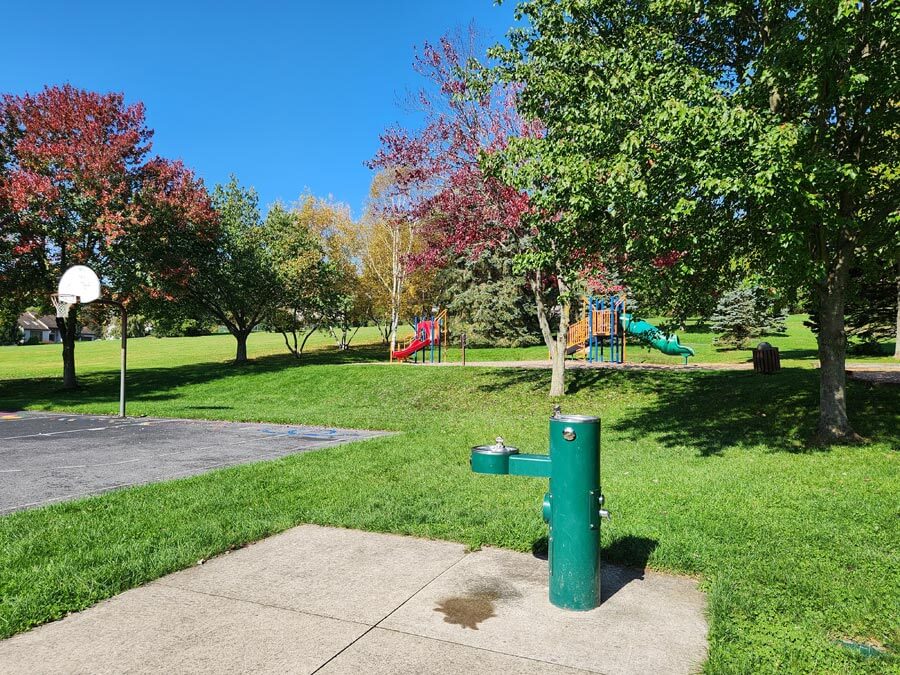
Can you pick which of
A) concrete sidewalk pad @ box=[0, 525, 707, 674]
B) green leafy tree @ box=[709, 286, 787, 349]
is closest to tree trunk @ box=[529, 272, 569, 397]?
concrete sidewalk pad @ box=[0, 525, 707, 674]

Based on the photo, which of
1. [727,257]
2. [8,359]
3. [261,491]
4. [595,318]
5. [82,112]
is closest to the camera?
[261,491]

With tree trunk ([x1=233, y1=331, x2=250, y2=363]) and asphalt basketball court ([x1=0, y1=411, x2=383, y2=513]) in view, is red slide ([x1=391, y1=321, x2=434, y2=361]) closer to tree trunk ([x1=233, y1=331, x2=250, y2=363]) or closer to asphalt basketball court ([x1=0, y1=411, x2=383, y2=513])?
tree trunk ([x1=233, y1=331, x2=250, y2=363])

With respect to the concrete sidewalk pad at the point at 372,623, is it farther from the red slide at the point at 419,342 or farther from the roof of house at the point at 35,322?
the roof of house at the point at 35,322

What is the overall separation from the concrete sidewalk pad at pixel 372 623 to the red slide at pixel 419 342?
22671 mm

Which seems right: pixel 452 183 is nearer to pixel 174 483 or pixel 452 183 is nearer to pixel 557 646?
pixel 174 483

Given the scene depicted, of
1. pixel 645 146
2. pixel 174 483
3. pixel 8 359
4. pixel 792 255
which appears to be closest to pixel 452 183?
pixel 645 146

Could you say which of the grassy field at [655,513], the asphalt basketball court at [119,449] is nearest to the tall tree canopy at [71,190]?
the asphalt basketball court at [119,449]

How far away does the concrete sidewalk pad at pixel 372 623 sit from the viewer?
302 centimetres

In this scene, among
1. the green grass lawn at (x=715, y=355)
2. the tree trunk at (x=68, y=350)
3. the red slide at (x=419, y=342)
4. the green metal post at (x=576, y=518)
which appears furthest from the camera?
the red slide at (x=419, y=342)

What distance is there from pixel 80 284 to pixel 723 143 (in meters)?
14.9

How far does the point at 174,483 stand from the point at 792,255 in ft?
26.1

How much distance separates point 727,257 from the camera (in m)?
9.93

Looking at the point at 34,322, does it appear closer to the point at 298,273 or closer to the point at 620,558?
the point at 298,273

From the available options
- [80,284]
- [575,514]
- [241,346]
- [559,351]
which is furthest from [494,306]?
[575,514]
